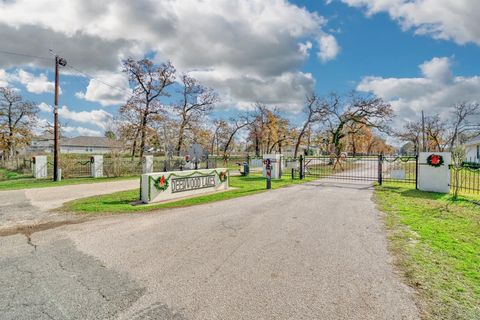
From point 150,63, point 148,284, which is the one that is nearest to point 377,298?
point 148,284

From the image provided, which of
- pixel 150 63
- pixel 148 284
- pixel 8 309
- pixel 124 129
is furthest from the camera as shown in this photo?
pixel 150 63

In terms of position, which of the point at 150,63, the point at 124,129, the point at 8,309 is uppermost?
the point at 150,63

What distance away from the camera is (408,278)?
11.5 ft

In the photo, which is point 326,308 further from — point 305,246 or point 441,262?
point 441,262

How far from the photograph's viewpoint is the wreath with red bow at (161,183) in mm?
9380

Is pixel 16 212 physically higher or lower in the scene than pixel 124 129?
lower

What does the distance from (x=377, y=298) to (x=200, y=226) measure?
160 inches

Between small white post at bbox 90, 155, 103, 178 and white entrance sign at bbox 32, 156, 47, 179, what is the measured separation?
3155mm

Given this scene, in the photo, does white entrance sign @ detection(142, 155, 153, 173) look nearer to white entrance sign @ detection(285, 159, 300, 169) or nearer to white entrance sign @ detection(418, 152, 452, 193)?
white entrance sign @ detection(285, 159, 300, 169)

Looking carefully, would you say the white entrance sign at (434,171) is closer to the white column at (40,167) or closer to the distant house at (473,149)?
the white column at (40,167)

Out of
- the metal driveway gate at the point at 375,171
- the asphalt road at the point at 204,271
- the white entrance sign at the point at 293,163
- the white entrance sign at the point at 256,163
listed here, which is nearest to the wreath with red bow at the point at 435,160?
the metal driveway gate at the point at 375,171

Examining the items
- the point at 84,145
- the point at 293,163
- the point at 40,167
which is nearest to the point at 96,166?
the point at 40,167

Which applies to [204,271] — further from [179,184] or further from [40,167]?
[40,167]

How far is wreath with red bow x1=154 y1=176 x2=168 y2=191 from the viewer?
9.38 m
